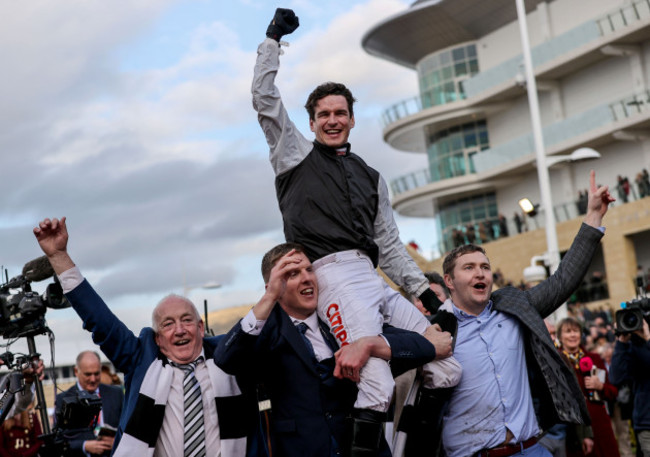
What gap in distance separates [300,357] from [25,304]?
2.60 metres

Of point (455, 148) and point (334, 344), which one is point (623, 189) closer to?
point (455, 148)

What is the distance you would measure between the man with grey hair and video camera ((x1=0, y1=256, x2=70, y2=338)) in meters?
1.31

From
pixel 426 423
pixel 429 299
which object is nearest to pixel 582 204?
pixel 429 299

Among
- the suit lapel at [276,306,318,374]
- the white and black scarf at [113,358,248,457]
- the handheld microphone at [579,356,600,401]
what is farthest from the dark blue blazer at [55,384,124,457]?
the handheld microphone at [579,356,600,401]

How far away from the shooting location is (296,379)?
19.7 feet

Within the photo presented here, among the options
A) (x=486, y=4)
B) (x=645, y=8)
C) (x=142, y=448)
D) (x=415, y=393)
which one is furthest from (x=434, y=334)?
(x=486, y=4)

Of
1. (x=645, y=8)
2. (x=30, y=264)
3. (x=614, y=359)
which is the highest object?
(x=645, y=8)

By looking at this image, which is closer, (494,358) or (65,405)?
(494,358)

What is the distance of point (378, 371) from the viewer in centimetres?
586

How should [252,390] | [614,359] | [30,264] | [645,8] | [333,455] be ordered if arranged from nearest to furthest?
[333,455], [252,390], [30,264], [614,359], [645,8]

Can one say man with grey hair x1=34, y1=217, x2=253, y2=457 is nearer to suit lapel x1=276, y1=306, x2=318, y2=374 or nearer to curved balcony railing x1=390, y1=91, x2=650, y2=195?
suit lapel x1=276, y1=306, x2=318, y2=374

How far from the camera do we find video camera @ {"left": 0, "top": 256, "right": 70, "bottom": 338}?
752cm

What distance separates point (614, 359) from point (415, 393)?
5.19 m

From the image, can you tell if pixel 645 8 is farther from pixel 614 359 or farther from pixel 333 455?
pixel 333 455
